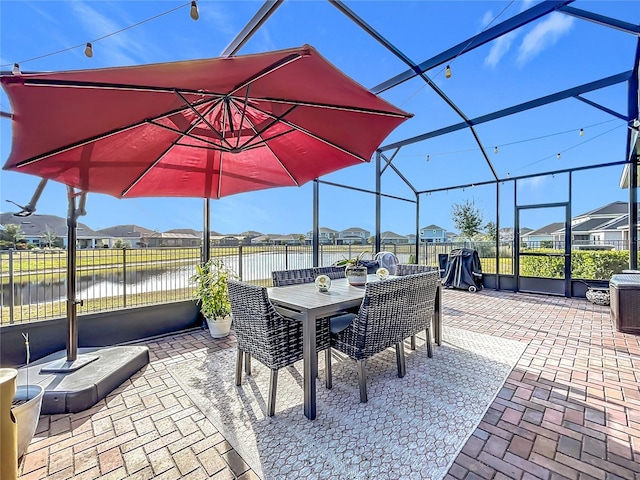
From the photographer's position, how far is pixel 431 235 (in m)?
8.20

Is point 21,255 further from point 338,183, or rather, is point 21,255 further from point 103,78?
point 338,183

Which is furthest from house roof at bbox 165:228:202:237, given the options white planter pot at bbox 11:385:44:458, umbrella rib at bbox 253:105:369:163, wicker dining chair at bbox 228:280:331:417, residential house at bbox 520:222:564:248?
residential house at bbox 520:222:564:248

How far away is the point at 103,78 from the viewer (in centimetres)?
139

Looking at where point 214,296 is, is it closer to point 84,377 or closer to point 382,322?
point 84,377

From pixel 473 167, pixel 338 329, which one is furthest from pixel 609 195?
pixel 338 329

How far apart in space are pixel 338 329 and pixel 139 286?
2936 millimetres

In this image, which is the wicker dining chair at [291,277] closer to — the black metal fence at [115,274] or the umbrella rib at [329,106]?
the black metal fence at [115,274]

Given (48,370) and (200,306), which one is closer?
(48,370)

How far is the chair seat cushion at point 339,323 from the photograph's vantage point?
2.47 m

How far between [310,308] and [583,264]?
665 cm

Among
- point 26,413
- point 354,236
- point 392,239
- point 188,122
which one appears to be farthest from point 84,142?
point 392,239

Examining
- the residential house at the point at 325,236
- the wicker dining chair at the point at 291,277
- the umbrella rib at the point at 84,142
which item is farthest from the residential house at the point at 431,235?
the umbrella rib at the point at 84,142

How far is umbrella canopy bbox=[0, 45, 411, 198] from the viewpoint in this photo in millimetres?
1468

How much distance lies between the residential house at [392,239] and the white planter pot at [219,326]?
4239 mm
